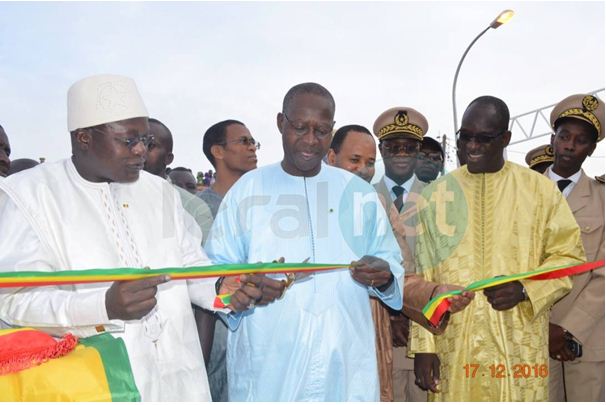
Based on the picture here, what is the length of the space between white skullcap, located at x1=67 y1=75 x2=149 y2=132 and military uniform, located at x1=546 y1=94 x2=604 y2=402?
129 inches

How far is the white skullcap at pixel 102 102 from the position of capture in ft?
11.3

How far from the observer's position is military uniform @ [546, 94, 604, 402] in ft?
15.3

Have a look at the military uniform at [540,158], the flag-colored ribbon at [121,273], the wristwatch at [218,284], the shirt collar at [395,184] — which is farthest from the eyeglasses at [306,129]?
the military uniform at [540,158]

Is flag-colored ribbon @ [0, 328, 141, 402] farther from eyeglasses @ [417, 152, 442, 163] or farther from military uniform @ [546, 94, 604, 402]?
eyeglasses @ [417, 152, 442, 163]

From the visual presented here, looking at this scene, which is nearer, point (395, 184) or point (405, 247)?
point (405, 247)

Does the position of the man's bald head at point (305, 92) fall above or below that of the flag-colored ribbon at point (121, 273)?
above

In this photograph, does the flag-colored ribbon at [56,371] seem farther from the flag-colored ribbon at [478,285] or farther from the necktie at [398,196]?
the necktie at [398,196]

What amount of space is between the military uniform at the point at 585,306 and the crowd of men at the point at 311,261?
13 millimetres

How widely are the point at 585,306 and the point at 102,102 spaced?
11.6ft

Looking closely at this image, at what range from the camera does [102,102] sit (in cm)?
348

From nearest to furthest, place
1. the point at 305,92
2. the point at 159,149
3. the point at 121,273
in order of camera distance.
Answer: the point at 121,273, the point at 305,92, the point at 159,149

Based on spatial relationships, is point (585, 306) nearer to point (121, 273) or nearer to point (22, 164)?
point (121, 273)

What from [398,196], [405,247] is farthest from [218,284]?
[398,196]
